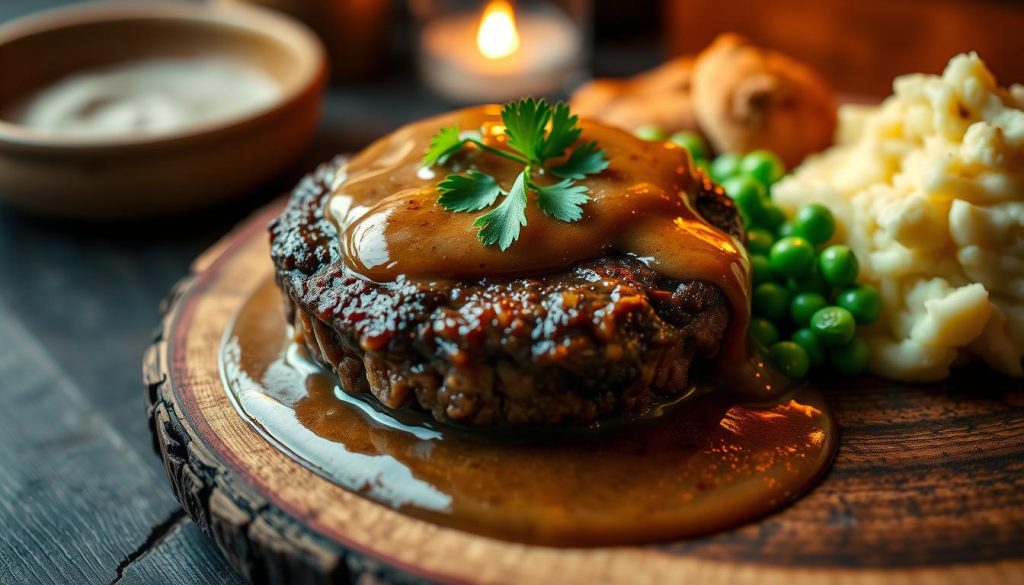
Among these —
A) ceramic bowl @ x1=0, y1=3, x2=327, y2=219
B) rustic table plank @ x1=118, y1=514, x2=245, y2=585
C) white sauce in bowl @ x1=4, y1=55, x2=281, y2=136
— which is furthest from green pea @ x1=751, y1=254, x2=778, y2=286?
white sauce in bowl @ x1=4, y1=55, x2=281, y2=136

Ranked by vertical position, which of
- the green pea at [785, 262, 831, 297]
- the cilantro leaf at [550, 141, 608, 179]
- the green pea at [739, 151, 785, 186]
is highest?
the cilantro leaf at [550, 141, 608, 179]

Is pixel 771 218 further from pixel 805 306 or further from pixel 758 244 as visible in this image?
pixel 805 306

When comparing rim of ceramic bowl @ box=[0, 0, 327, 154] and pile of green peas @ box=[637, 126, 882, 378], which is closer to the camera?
pile of green peas @ box=[637, 126, 882, 378]

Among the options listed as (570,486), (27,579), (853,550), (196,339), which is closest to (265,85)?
(196,339)

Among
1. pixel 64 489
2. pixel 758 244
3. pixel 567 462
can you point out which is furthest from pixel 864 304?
pixel 64 489

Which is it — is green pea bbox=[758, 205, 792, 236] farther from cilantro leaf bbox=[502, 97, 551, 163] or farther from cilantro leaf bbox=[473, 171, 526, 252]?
cilantro leaf bbox=[473, 171, 526, 252]

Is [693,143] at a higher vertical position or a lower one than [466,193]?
lower

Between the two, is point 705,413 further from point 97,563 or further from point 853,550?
point 97,563

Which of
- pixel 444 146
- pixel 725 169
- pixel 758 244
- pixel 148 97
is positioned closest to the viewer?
pixel 444 146
